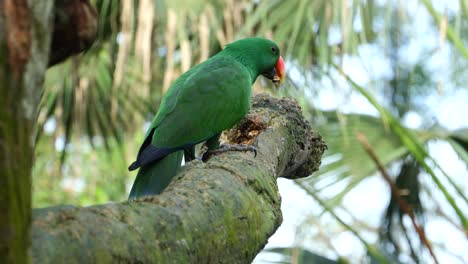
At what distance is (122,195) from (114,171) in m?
0.53

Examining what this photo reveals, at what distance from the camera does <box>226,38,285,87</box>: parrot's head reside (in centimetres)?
313

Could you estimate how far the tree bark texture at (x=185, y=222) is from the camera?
108 centimetres

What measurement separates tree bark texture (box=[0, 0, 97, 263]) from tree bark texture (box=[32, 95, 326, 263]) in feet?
0.56

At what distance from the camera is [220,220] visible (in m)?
1.39

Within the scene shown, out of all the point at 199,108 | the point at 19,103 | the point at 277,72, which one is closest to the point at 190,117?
the point at 199,108

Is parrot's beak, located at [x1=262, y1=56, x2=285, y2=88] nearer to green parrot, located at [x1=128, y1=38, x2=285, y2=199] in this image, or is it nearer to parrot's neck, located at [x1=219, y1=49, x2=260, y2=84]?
parrot's neck, located at [x1=219, y1=49, x2=260, y2=84]

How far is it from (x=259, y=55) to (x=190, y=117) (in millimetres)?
777

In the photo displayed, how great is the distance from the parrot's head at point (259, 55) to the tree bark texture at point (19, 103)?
7.27 ft

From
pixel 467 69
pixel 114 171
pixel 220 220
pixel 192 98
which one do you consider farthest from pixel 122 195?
pixel 220 220

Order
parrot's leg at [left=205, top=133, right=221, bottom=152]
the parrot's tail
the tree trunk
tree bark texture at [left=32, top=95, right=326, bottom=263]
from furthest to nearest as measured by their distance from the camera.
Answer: parrot's leg at [left=205, top=133, right=221, bottom=152], the parrot's tail, tree bark texture at [left=32, top=95, right=326, bottom=263], the tree trunk

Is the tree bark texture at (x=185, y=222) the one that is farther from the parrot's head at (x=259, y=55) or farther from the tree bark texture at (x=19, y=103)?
the parrot's head at (x=259, y=55)

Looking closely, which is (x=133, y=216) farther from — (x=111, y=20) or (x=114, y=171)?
(x=114, y=171)

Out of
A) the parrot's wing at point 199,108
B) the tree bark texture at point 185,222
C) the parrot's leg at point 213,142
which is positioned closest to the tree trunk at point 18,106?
the tree bark texture at point 185,222

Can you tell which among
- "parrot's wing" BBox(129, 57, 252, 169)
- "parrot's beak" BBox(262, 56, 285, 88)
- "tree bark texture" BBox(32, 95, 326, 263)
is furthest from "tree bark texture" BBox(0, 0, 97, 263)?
"parrot's beak" BBox(262, 56, 285, 88)
